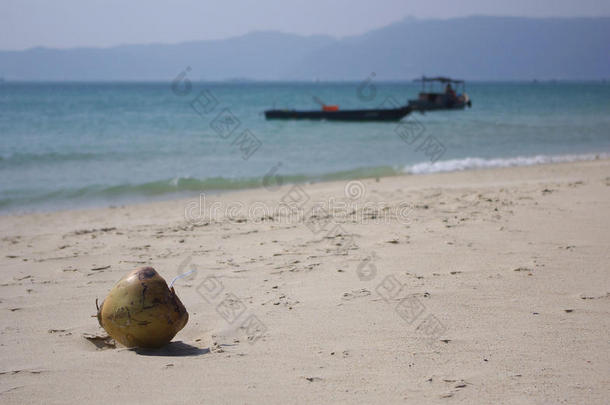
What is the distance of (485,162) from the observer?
14391mm

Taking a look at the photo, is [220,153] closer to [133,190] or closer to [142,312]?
[133,190]

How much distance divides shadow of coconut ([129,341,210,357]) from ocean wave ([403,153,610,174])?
10.3 m

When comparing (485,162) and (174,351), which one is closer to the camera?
(174,351)

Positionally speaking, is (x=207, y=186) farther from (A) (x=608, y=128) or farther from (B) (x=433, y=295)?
(A) (x=608, y=128)

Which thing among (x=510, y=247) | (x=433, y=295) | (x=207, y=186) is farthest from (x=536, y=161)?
(x=433, y=295)

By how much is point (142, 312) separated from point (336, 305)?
1.44m

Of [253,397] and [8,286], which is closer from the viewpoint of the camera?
[253,397]

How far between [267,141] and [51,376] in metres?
17.6

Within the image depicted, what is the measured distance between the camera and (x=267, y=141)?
2020 cm

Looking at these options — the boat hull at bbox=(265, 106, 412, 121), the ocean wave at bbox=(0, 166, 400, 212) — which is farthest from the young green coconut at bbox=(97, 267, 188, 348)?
the boat hull at bbox=(265, 106, 412, 121)

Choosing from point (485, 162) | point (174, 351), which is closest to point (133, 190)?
point (174, 351)

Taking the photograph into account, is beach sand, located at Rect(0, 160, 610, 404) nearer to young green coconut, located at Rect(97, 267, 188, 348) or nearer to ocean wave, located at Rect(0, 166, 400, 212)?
young green coconut, located at Rect(97, 267, 188, 348)

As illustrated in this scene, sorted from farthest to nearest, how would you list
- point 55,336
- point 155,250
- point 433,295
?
point 155,250 → point 433,295 → point 55,336

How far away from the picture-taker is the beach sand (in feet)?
8.99
